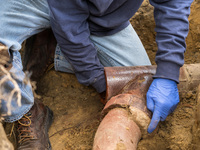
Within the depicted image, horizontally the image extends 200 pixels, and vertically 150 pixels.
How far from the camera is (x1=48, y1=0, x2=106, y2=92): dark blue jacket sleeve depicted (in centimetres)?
157

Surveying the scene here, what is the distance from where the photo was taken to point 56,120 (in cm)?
194

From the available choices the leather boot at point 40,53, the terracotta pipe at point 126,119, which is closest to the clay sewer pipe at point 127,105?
the terracotta pipe at point 126,119

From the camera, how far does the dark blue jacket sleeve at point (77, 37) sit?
5.14ft

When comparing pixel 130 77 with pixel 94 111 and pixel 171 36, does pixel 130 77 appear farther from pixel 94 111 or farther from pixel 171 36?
pixel 94 111

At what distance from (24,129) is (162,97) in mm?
1068

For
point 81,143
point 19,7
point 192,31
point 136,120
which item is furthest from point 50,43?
point 192,31

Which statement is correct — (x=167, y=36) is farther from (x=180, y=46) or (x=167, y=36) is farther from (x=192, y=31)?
(x=192, y=31)

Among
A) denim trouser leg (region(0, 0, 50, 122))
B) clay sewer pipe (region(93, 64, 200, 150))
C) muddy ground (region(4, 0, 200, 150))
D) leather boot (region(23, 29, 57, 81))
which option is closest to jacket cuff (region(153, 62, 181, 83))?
clay sewer pipe (region(93, 64, 200, 150))

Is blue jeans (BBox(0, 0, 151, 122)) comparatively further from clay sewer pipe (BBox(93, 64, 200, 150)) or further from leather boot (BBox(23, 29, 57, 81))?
clay sewer pipe (BBox(93, 64, 200, 150))

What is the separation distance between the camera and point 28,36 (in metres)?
1.75

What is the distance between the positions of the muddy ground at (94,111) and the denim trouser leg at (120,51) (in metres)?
0.33

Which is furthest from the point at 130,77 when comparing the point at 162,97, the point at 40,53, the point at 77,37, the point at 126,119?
the point at 40,53

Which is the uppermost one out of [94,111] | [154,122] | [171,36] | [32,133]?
[171,36]

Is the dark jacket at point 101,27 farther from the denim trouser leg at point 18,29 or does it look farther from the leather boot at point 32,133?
the leather boot at point 32,133
